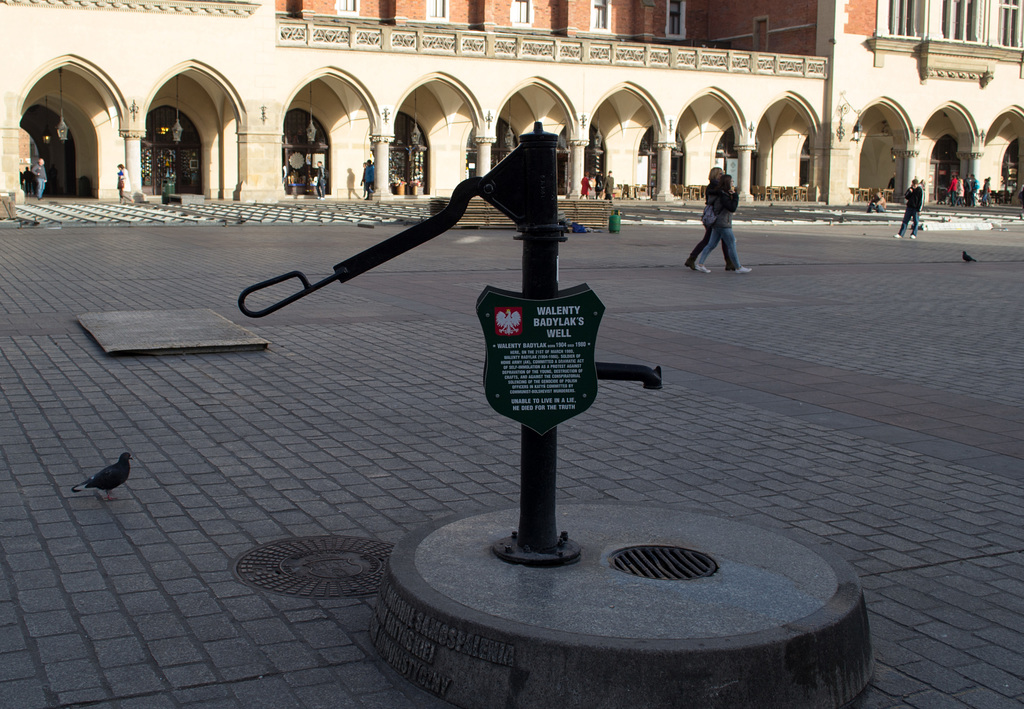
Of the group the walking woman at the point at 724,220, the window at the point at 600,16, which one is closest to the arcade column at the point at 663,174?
the window at the point at 600,16

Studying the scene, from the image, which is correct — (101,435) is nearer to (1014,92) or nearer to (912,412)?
(912,412)

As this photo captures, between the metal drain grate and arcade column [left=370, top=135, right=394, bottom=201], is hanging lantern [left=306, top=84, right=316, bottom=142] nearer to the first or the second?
arcade column [left=370, top=135, right=394, bottom=201]

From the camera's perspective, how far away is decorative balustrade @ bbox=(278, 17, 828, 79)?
39688 mm

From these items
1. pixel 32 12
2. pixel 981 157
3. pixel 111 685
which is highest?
pixel 32 12

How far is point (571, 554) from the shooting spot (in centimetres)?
378

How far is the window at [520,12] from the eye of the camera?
160ft

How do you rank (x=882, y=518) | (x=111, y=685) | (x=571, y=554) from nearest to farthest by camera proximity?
(x=111, y=685) < (x=571, y=554) < (x=882, y=518)

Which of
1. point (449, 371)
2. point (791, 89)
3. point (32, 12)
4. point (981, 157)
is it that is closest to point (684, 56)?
point (791, 89)

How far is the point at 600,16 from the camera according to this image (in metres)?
51.0

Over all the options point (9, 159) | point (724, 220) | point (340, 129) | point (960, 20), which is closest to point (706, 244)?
point (724, 220)

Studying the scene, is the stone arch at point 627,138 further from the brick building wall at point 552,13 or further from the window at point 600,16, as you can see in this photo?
the window at point 600,16

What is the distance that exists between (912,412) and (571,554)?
13.5 feet

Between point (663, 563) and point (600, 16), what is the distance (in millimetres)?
49946

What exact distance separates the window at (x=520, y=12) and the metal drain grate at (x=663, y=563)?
47160 mm
